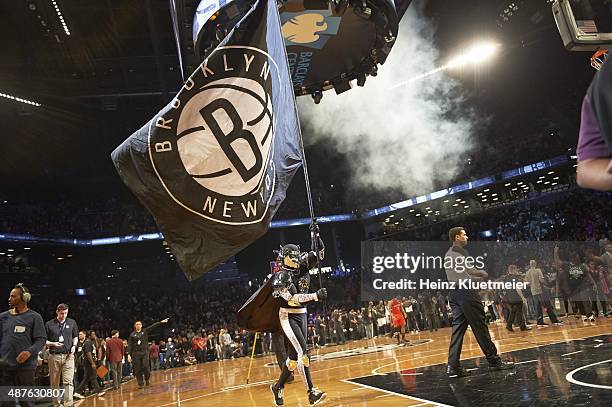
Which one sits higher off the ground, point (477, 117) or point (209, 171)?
point (477, 117)

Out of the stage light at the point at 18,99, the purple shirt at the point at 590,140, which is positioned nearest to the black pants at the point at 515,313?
the purple shirt at the point at 590,140

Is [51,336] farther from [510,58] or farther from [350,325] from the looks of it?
[510,58]

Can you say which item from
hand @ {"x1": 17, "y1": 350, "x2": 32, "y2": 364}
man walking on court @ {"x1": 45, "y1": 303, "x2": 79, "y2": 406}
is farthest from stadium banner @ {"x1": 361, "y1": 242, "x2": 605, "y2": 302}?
man walking on court @ {"x1": 45, "y1": 303, "x2": 79, "y2": 406}

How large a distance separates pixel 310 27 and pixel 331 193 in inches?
1011

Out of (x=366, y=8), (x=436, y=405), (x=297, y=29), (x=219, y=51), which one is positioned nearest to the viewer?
(x=219, y=51)

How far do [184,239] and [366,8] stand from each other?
4478 mm

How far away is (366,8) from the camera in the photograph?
21.1 feet

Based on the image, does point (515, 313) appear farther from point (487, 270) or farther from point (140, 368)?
point (140, 368)

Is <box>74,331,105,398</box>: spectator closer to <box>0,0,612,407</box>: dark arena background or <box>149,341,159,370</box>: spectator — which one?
<box>0,0,612,407</box>: dark arena background

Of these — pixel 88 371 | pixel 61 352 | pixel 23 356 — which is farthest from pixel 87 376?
pixel 23 356

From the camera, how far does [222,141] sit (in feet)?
12.6

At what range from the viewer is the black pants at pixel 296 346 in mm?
5570

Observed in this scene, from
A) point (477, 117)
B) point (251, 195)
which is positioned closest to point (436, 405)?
point (251, 195)

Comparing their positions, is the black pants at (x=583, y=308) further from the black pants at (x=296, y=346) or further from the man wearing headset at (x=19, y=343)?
the man wearing headset at (x=19, y=343)
